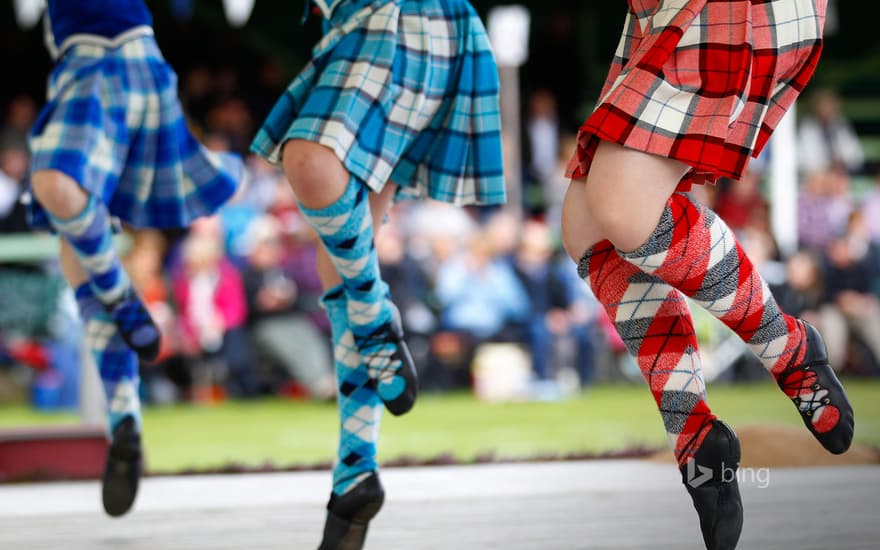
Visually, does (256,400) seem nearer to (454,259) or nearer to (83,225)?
(454,259)

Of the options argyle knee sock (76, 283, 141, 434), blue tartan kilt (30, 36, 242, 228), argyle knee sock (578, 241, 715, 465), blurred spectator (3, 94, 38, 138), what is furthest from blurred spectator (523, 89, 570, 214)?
argyle knee sock (578, 241, 715, 465)

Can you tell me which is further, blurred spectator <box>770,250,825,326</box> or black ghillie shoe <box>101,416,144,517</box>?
blurred spectator <box>770,250,825,326</box>

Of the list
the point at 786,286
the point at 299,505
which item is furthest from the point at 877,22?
the point at 299,505

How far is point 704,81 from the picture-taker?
1.88 meters

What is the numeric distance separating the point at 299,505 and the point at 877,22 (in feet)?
39.2

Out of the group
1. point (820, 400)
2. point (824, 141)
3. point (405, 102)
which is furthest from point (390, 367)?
point (824, 141)

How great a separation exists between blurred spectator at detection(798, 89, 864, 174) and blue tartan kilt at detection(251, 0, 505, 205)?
8483mm

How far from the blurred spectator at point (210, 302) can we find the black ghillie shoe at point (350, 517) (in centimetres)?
551

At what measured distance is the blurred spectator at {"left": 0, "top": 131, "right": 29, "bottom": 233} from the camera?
8039 millimetres

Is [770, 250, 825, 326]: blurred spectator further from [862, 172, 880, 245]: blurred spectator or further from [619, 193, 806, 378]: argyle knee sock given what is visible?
[619, 193, 806, 378]: argyle knee sock

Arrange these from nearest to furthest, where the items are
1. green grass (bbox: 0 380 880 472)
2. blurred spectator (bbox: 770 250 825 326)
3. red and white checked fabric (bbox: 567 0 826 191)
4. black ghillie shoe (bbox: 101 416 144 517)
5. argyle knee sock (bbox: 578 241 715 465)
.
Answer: red and white checked fabric (bbox: 567 0 826 191) < argyle knee sock (bbox: 578 241 715 465) < black ghillie shoe (bbox: 101 416 144 517) < green grass (bbox: 0 380 880 472) < blurred spectator (bbox: 770 250 825 326)

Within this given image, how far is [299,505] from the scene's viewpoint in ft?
10.1

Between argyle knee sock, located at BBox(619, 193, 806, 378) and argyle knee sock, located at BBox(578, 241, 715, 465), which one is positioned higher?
argyle knee sock, located at BBox(619, 193, 806, 378)

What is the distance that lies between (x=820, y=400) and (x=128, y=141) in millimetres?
1853
